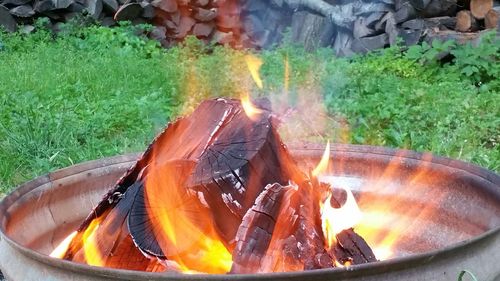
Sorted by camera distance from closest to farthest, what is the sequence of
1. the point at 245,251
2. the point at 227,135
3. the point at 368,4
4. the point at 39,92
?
the point at 245,251 → the point at 227,135 → the point at 39,92 → the point at 368,4

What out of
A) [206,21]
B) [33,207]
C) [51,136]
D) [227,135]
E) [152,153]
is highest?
[227,135]

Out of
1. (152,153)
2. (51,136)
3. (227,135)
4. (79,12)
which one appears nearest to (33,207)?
(152,153)

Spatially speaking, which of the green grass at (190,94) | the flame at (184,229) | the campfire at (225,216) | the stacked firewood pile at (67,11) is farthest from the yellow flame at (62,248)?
the stacked firewood pile at (67,11)

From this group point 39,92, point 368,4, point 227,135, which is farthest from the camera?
point 368,4

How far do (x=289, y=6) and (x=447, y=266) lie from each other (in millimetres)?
7737

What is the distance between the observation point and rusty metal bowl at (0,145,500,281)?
5.71 ft

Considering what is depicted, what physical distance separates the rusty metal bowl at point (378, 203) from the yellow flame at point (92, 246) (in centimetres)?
20

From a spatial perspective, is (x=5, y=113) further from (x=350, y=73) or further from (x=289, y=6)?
(x=289, y=6)

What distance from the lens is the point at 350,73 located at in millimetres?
6199

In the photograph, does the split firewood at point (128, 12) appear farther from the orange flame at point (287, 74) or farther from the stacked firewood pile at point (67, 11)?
the orange flame at point (287, 74)

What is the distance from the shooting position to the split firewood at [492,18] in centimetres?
675

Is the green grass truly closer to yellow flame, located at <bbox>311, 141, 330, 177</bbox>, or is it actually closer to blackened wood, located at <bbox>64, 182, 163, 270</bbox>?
yellow flame, located at <bbox>311, 141, 330, 177</bbox>

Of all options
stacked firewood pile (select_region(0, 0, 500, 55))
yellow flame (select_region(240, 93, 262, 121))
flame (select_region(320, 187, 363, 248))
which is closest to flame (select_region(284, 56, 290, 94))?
stacked firewood pile (select_region(0, 0, 500, 55))

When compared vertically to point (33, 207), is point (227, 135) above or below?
above
